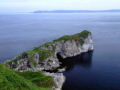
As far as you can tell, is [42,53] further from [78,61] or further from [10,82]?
[10,82]

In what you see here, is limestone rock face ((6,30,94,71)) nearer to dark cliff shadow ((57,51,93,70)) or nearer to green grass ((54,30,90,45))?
green grass ((54,30,90,45))

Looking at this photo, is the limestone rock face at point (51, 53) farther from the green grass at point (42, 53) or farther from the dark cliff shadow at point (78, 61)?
the dark cliff shadow at point (78, 61)

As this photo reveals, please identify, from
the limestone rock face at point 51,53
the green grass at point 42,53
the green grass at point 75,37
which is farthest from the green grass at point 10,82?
the green grass at point 75,37

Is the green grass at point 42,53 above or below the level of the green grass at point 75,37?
below

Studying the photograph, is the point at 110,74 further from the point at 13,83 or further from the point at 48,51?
the point at 13,83

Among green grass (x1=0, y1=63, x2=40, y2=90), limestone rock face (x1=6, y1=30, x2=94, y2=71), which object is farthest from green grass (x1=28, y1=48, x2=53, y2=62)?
green grass (x1=0, y1=63, x2=40, y2=90)

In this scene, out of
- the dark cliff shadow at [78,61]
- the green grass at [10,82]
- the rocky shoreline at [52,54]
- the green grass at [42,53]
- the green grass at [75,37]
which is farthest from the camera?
the green grass at [75,37]
